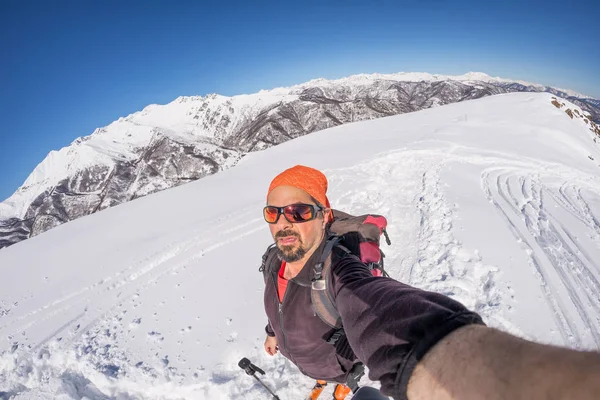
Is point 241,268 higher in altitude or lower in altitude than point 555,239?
higher

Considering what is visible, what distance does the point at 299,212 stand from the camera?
275 centimetres

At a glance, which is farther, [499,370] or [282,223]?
[282,223]

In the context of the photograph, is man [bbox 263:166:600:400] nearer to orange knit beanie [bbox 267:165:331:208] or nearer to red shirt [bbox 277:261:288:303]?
red shirt [bbox 277:261:288:303]

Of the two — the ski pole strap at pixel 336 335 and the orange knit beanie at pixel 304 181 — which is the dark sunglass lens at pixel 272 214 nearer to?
the orange knit beanie at pixel 304 181

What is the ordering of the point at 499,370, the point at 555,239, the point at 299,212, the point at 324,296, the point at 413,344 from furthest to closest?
the point at 555,239 < the point at 299,212 < the point at 324,296 < the point at 413,344 < the point at 499,370

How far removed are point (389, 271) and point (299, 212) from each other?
3.57 m

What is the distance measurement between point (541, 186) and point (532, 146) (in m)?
5.70

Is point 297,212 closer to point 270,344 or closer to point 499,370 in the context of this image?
point 270,344

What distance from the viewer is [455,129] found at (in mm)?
16328

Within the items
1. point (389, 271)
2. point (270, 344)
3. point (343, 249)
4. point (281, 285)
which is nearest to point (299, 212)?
point (343, 249)

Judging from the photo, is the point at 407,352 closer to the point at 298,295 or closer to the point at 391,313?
the point at 391,313

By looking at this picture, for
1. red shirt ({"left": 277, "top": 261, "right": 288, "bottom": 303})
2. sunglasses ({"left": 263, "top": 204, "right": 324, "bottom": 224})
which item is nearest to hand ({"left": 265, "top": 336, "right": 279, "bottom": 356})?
red shirt ({"left": 277, "top": 261, "right": 288, "bottom": 303})

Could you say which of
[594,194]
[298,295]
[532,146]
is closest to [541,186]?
[594,194]

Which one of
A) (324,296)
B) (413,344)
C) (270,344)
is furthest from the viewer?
(270,344)
